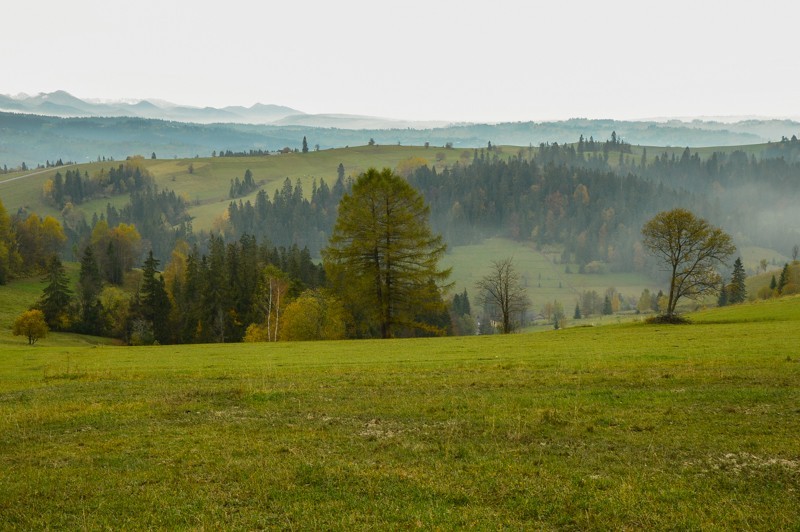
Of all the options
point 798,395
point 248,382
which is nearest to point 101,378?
point 248,382

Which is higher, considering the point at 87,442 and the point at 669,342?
the point at 87,442

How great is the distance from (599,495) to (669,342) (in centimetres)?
3070

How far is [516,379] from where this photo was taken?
22469mm

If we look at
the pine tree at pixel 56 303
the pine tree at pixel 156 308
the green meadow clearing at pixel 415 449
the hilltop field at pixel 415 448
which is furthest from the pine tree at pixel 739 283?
the pine tree at pixel 56 303

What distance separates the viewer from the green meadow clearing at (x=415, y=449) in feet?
32.5

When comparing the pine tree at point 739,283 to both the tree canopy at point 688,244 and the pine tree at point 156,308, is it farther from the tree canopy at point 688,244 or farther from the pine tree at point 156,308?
the pine tree at point 156,308

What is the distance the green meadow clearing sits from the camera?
9.91m

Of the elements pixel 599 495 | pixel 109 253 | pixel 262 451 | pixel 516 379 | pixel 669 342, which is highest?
pixel 599 495

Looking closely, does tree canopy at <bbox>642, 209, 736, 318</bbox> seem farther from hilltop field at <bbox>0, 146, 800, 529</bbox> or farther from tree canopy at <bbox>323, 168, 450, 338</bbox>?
hilltop field at <bbox>0, 146, 800, 529</bbox>

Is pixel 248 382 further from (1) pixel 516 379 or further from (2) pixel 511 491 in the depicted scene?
(2) pixel 511 491

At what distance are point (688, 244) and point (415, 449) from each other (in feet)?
192

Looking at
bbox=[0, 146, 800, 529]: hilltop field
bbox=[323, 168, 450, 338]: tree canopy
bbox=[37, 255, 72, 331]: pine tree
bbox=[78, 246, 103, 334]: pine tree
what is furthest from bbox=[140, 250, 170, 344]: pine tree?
bbox=[0, 146, 800, 529]: hilltop field

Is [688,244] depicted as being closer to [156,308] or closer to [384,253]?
[384,253]

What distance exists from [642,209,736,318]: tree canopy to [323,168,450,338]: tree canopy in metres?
24.7
